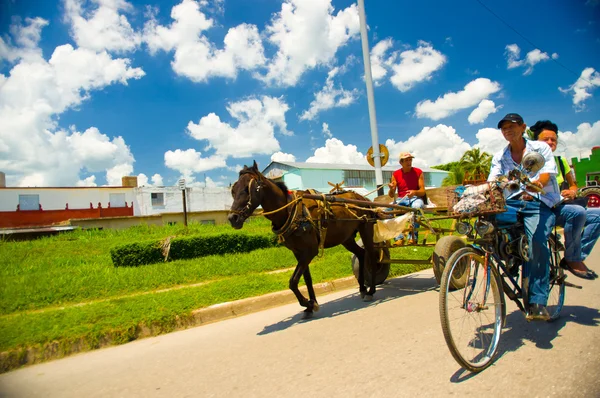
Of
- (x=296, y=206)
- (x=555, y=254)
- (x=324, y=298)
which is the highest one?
(x=296, y=206)

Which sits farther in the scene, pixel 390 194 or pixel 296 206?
pixel 390 194

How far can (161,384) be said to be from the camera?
338 centimetres

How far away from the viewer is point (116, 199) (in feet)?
144

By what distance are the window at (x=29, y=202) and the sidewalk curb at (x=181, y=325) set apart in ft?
140

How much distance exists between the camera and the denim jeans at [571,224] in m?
3.65

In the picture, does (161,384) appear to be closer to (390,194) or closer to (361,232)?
(361,232)

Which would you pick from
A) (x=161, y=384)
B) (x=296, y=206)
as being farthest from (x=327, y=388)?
(x=296, y=206)

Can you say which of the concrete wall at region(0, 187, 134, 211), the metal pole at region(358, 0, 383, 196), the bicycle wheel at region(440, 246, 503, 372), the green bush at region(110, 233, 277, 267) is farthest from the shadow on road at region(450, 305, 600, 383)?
the concrete wall at region(0, 187, 134, 211)

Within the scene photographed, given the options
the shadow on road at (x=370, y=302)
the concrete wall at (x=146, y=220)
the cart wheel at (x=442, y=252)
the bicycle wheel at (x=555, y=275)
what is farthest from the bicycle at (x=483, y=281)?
the concrete wall at (x=146, y=220)

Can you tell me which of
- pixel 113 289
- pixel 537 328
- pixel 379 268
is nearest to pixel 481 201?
pixel 537 328

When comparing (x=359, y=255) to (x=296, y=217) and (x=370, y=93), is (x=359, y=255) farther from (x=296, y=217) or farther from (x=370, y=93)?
(x=370, y=93)

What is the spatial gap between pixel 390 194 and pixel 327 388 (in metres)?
4.72

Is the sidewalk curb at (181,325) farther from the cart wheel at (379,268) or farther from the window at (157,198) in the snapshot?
the window at (157,198)

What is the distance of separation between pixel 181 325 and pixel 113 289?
8.80 ft
